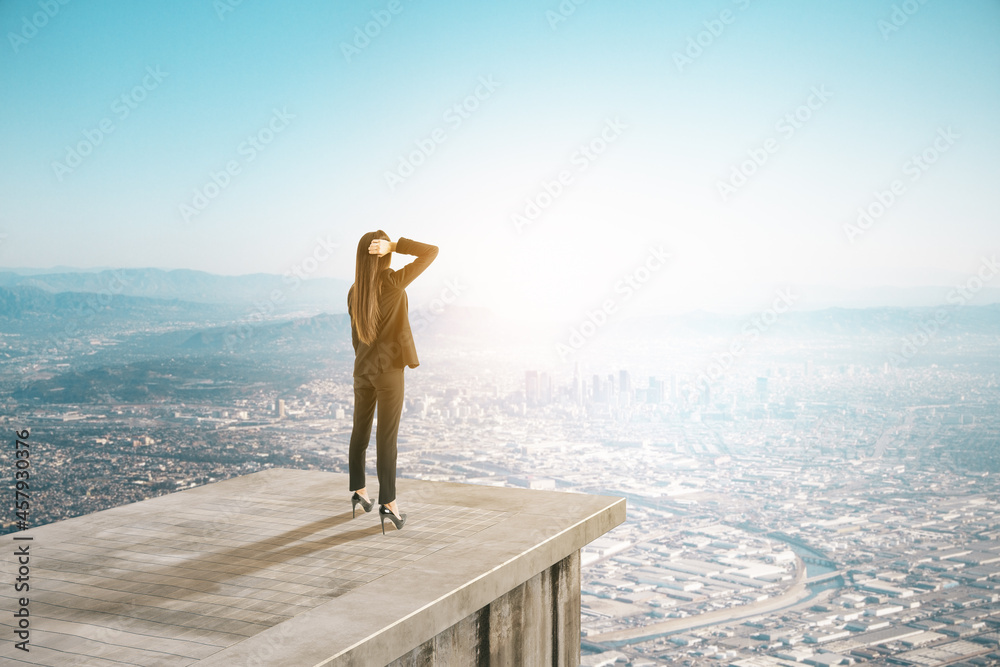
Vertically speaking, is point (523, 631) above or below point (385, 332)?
below

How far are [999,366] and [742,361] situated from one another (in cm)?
1044

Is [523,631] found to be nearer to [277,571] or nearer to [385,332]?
[277,571]

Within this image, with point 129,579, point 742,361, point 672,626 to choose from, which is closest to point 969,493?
point 742,361

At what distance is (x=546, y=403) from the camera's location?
95.2ft

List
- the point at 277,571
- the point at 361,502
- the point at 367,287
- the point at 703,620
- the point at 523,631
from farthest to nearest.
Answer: the point at 703,620
the point at 361,502
the point at 367,287
the point at 523,631
the point at 277,571

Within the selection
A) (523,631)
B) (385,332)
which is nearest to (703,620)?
(523,631)

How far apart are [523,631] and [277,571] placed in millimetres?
1616

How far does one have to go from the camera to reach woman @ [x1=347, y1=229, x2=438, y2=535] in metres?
4.71

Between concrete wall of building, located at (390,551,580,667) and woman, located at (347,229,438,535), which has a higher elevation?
woman, located at (347,229,438,535)

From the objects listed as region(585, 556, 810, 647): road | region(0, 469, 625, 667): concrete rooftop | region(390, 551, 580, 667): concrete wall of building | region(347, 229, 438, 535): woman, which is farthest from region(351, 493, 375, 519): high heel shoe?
region(585, 556, 810, 647): road

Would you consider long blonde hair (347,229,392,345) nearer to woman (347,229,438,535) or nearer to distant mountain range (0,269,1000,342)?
woman (347,229,438,535)

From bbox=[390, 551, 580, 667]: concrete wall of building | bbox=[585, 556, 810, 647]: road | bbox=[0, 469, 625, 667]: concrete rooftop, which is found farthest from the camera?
Result: bbox=[585, 556, 810, 647]: road

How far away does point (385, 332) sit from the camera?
4773mm

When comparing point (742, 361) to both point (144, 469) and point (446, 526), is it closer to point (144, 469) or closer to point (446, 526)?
point (144, 469)
